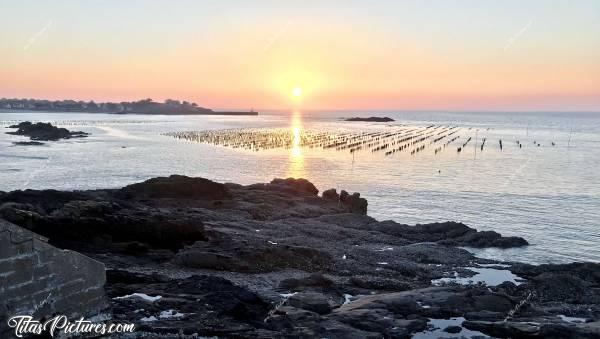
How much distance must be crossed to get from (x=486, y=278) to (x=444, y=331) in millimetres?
11435

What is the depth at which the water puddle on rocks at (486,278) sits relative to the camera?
Answer: 26312 mm

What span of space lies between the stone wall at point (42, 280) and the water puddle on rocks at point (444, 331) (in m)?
10.1

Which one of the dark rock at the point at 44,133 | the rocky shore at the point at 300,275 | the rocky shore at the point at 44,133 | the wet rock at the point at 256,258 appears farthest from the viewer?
the dark rock at the point at 44,133

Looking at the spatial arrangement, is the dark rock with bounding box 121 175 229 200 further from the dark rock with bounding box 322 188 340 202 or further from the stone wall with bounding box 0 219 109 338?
the stone wall with bounding box 0 219 109 338

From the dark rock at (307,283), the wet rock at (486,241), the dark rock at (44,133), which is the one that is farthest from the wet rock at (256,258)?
the dark rock at (44,133)

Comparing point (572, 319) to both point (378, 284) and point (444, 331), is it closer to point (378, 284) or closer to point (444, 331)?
point (444, 331)

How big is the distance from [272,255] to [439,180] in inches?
2043

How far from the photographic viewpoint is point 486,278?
1086 inches

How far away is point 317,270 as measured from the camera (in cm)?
2608

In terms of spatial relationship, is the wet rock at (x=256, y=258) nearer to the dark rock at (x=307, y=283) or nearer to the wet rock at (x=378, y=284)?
the wet rock at (x=378, y=284)

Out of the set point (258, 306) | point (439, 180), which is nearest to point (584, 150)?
point (439, 180)

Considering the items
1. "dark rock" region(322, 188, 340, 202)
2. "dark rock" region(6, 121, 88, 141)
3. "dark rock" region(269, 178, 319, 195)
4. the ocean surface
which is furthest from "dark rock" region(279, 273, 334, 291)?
"dark rock" region(6, 121, 88, 141)

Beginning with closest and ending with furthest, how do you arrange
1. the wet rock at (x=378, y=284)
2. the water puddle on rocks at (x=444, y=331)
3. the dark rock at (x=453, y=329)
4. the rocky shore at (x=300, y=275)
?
the rocky shore at (x=300, y=275) → the water puddle on rocks at (x=444, y=331) → the dark rock at (x=453, y=329) → the wet rock at (x=378, y=284)

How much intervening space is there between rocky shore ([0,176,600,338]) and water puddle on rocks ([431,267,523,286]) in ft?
0.21
